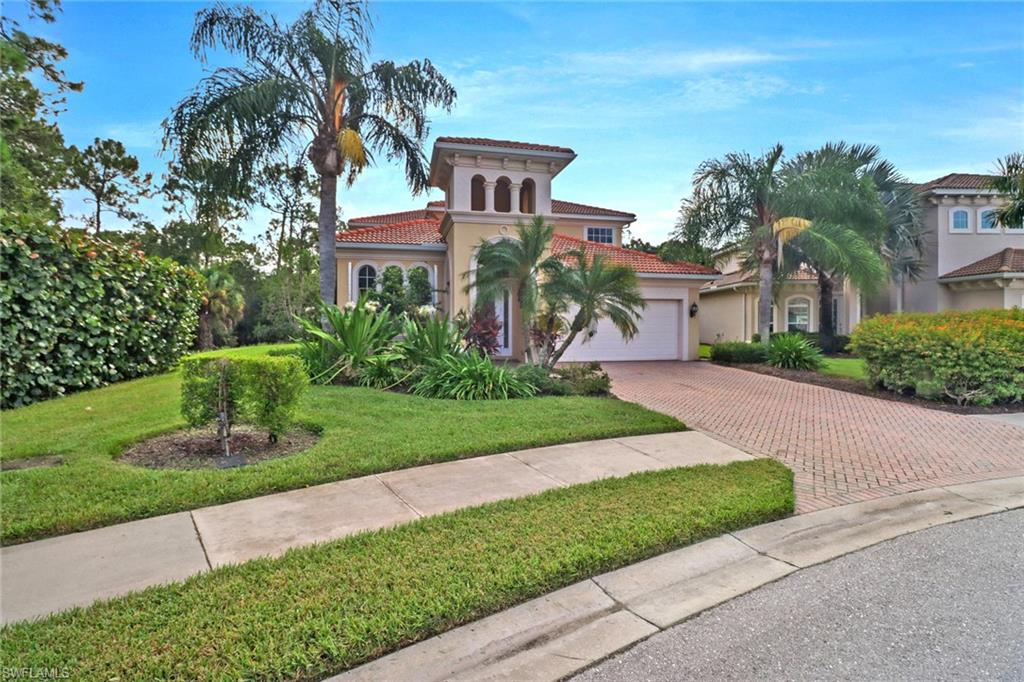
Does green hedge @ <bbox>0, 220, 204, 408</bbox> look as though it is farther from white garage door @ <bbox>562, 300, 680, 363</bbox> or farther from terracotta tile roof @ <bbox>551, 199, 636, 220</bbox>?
terracotta tile roof @ <bbox>551, 199, 636, 220</bbox>

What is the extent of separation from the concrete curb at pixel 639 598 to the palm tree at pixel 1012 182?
13.2 m

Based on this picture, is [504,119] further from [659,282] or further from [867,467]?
[867,467]

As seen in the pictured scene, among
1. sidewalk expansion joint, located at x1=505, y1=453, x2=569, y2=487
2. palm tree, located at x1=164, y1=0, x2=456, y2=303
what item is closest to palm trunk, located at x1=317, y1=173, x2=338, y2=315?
palm tree, located at x1=164, y1=0, x2=456, y2=303

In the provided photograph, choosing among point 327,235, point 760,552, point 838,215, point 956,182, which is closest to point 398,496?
point 760,552

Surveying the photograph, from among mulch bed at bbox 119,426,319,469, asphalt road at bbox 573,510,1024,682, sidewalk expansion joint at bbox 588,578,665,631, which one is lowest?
asphalt road at bbox 573,510,1024,682

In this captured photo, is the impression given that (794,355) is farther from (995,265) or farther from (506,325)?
(995,265)

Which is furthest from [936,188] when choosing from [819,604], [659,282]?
[819,604]

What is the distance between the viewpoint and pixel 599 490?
4746mm

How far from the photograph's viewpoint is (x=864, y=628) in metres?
2.90

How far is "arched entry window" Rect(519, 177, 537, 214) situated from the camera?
1788 centimetres

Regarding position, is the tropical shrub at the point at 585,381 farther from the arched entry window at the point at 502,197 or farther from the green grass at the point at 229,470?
the arched entry window at the point at 502,197

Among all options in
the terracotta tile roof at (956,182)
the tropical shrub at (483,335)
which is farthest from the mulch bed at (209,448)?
the terracotta tile roof at (956,182)

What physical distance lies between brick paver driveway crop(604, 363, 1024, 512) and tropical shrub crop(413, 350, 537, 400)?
2531mm

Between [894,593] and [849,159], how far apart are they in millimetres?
20580
